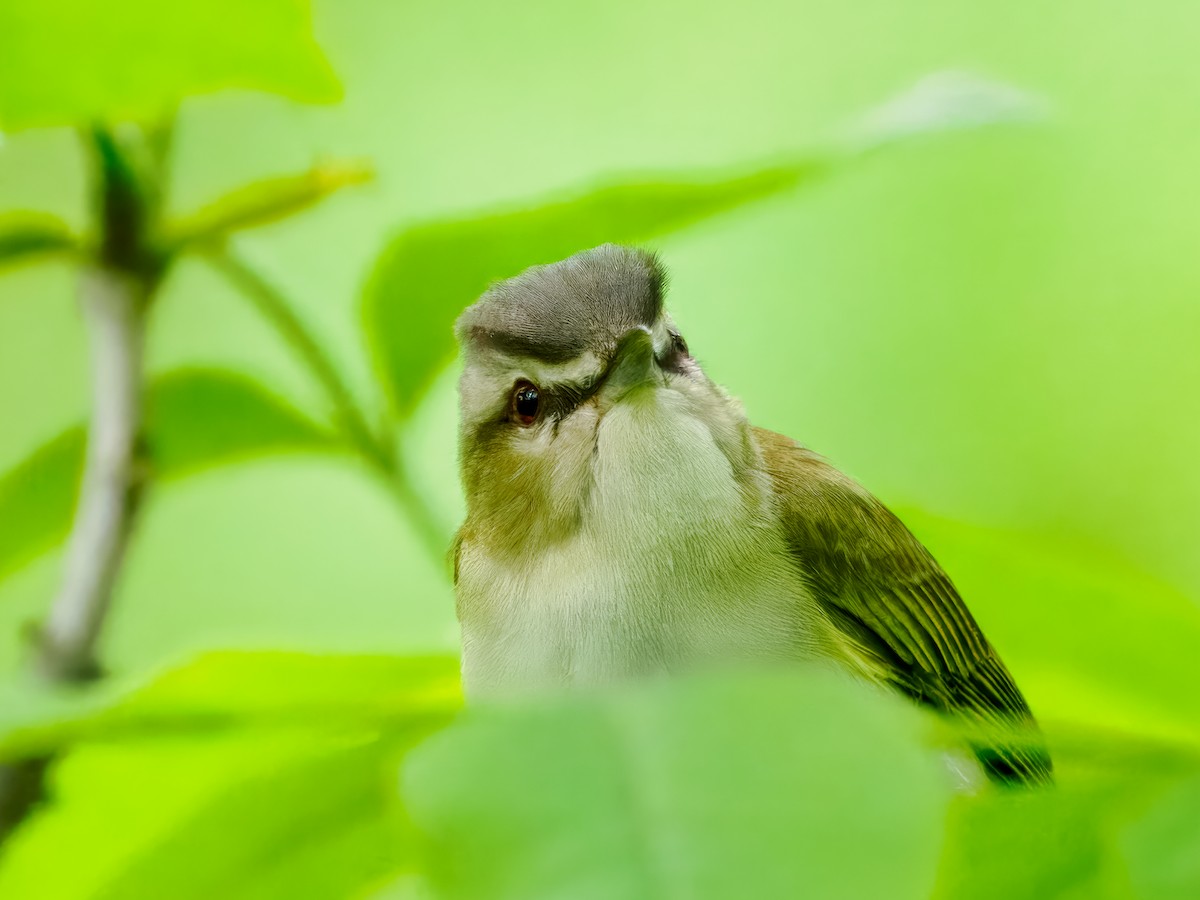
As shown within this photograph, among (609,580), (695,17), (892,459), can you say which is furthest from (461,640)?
(695,17)

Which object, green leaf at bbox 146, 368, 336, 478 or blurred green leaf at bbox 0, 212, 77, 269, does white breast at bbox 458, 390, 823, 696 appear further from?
blurred green leaf at bbox 0, 212, 77, 269

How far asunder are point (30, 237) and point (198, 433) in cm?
11

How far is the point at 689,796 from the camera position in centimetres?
21

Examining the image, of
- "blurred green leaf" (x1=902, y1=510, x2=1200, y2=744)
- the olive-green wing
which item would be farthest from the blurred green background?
"blurred green leaf" (x1=902, y1=510, x2=1200, y2=744)

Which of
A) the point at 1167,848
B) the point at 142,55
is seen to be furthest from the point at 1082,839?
the point at 142,55

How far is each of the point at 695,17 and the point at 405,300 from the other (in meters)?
1.40

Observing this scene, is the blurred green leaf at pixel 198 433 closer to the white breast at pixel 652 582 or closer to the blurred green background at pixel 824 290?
the white breast at pixel 652 582

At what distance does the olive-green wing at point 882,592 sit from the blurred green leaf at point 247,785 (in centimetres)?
51

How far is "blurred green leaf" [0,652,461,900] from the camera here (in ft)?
0.79

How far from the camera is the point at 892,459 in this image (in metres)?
1.65

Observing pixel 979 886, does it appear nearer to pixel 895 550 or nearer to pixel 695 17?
pixel 895 550

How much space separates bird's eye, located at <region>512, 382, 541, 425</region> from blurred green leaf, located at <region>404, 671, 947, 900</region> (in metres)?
0.56

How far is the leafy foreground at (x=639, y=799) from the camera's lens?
7.9 inches

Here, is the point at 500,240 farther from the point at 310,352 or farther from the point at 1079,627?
the point at 1079,627
